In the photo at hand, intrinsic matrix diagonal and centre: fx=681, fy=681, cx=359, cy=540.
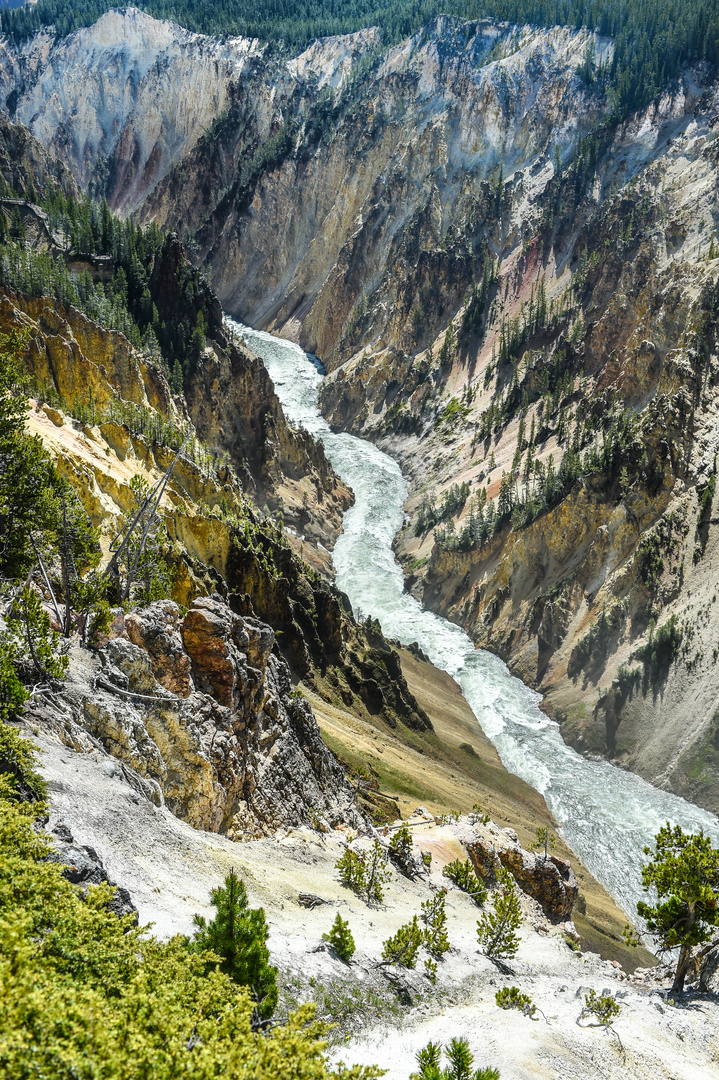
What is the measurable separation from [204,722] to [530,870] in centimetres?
1807

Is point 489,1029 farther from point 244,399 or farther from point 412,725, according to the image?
point 244,399

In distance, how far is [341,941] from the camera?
14.6 meters

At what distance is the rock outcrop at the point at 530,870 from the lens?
28875 mm

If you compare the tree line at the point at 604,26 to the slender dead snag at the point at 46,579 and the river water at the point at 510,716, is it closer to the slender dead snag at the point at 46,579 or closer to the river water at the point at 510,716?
the river water at the point at 510,716

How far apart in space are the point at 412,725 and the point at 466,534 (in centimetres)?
3271

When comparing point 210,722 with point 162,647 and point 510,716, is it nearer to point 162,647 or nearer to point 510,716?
point 162,647

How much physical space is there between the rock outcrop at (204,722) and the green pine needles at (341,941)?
5297 mm

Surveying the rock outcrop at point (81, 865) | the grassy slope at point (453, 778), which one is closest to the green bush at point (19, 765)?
the rock outcrop at point (81, 865)

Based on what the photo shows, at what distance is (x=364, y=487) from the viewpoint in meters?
97.6

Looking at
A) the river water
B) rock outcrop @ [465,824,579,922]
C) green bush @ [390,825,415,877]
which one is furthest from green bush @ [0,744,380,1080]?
the river water

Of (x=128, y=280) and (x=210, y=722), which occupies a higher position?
(x=128, y=280)

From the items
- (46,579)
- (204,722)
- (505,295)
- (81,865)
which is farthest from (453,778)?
(505,295)

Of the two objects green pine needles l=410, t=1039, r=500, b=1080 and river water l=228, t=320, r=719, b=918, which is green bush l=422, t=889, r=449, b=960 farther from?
river water l=228, t=320, r=719, b=918

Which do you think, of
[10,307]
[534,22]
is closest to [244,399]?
[10,307]
